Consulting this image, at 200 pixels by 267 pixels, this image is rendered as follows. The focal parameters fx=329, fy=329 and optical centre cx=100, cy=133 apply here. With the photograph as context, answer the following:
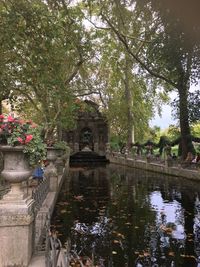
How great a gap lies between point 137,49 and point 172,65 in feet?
44.0

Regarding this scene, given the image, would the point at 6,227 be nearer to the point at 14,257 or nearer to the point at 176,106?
the point at 14,257

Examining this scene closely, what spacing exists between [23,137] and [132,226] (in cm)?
547

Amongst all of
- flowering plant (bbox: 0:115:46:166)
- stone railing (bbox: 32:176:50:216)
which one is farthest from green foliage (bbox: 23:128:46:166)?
stone railing (bbox: 32:176:50:216)

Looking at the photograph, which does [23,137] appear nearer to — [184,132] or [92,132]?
[184,132]

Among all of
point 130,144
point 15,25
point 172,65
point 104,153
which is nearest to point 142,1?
point 172,65

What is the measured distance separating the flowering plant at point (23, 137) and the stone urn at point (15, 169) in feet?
0.31

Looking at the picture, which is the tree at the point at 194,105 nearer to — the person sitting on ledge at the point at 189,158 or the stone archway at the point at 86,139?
the person sitting on ledge at the point at 189,158

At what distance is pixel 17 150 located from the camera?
198 inches

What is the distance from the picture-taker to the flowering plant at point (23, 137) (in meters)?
5.06

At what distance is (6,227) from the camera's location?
16.4ft

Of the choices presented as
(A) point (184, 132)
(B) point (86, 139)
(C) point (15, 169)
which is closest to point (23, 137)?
(C) point (15, 169)

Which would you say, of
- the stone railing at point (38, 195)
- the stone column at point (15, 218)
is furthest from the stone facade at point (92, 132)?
the stone column at point (15, 218)

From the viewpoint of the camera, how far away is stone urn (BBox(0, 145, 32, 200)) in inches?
198

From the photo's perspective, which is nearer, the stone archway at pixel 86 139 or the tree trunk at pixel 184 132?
the tree trunk at pixel 184 132
